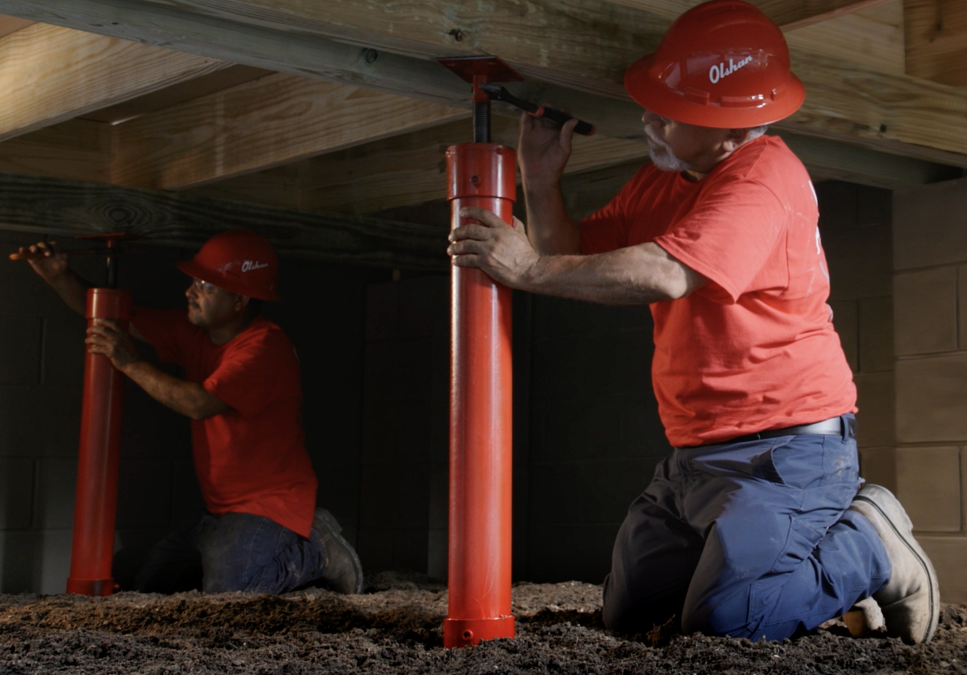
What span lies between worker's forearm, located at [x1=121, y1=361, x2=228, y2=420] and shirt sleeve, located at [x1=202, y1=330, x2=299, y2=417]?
0.04 meters

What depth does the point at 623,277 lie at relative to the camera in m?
2.21

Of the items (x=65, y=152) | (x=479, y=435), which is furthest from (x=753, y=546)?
(x=65, y=152)

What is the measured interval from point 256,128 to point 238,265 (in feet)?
1.98

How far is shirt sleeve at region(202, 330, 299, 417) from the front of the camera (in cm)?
393

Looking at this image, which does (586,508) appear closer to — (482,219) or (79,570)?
(79,570)

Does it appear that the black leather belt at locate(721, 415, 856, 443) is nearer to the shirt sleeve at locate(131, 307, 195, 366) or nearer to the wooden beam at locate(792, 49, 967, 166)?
the wooden beam at locate(792, 49, 967, 166)

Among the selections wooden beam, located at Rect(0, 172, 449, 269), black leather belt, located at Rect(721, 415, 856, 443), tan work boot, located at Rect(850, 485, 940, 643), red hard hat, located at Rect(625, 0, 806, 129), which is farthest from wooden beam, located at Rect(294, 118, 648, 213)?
tan work boot, located at Rect(850, 485, 940, 643)

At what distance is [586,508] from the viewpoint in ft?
14.9

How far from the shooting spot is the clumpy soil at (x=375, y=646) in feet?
6.85

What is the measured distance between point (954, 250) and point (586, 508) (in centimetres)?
187

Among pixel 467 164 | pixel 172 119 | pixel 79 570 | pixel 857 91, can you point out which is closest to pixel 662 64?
pixel 467 164

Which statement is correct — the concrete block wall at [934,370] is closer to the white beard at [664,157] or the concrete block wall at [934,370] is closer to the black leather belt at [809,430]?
the black leather belt at [809,430]

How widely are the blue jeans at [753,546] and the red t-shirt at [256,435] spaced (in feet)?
5.84

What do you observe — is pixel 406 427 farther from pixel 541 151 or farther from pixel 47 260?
pixel 541 151
